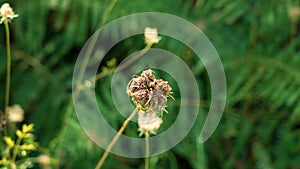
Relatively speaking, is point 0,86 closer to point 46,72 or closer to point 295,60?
point 46,72

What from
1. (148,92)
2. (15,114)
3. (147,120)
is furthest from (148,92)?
(15,114)

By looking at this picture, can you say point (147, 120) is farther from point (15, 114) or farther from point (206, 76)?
point (206, 76)

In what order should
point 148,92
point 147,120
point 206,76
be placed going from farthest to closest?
1. point 206,76
2. point 147,120
3. point 148,92

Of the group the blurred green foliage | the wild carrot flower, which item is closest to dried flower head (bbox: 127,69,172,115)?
the wild carrot flower

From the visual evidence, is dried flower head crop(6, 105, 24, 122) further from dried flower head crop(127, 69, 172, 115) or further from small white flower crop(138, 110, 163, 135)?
dried flower head crop(127, 69, 172, 115)

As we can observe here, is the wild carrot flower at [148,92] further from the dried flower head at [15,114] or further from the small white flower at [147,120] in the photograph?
the dried flower head at [15,114]
